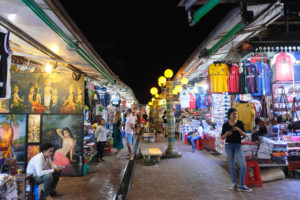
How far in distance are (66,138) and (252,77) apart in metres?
5.39

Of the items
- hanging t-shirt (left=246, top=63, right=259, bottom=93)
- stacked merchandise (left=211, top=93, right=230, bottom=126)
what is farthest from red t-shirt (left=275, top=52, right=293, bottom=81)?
stacked merchandise (left=211, top=93, right=230, bottom=126)

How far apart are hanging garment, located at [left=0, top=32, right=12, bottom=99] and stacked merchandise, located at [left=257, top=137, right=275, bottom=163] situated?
19.9 ft

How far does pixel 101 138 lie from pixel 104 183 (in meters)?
2.86

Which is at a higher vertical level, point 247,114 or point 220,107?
point 220,107

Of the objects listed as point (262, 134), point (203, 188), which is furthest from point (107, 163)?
point (262, 134)

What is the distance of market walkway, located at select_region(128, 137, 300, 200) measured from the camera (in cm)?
504

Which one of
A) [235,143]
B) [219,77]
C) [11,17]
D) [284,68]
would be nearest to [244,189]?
[235,143]

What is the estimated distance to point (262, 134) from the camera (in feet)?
21.2

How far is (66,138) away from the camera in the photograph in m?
6.52

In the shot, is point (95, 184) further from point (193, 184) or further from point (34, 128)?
point (193, 184)

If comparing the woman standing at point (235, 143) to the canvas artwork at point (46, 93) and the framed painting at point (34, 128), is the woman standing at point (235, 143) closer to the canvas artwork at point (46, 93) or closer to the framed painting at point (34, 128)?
the canvas artwork at point (46, 93)

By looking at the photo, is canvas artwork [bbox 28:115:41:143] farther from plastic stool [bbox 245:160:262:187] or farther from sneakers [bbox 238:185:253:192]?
plastic stool [bbox 245:160:262:187]

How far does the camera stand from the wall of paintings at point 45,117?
20.6ft

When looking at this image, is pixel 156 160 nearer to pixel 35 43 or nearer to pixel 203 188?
pixel 203 188
